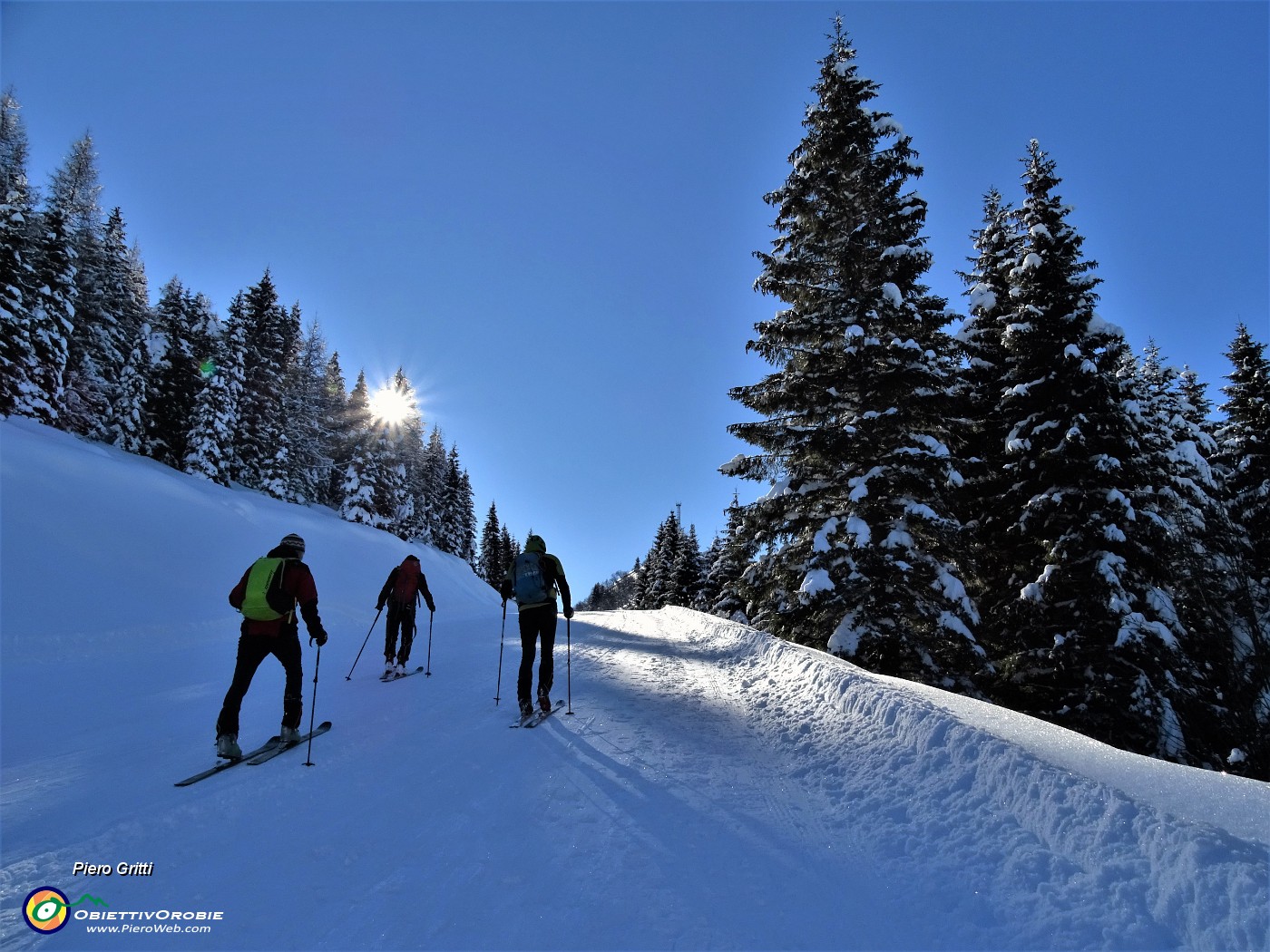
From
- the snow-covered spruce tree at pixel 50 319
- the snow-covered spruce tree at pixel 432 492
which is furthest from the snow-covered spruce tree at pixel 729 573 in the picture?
the snow-covered spruce tree at pixel 50 319

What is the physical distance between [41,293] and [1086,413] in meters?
43.8

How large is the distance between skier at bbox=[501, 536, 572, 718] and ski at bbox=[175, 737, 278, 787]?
2.79 metres

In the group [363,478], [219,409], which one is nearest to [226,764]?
[219,409]

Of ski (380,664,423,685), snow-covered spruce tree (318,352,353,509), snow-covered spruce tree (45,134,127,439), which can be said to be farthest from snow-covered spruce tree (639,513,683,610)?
snow-covered spruce tree (45,134,127,439)

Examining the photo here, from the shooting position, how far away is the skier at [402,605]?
10.5m

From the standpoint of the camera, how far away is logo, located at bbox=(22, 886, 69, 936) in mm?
3055

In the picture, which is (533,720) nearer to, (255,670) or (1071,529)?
(255,670)

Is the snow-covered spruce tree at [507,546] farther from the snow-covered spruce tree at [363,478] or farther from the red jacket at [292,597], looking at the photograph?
the red jacket at [292,597]

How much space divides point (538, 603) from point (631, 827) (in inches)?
143

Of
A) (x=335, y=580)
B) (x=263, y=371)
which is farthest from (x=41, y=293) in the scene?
(x=335, y=580)

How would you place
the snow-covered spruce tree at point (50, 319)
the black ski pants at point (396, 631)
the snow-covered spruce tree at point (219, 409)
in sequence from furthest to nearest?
1. the snow-covered spruce tree at point (219, 409)
2. the snow-covered spruce tree at point (50, 319)
3. the black ski pants at point (396, 631)

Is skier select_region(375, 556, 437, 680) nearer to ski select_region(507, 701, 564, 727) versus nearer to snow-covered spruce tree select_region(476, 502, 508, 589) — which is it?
ski select_region(507, 701, 564, 727)

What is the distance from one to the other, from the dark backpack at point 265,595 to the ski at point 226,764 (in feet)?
4.37

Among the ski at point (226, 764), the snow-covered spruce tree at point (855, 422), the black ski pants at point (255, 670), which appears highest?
the snow-covered spruce tree at point (855, 422)
